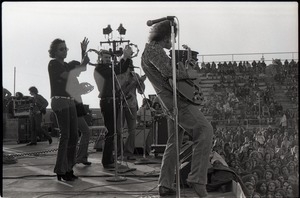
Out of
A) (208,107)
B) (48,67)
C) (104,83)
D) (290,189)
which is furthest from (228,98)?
(48,67)

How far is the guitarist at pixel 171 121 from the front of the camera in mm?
3148

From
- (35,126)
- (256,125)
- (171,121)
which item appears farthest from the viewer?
(256,125)

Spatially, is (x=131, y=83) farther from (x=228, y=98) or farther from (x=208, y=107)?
(x=228, y=98)

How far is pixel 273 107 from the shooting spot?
18.6m

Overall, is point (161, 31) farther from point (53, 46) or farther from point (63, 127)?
point (63, 127)

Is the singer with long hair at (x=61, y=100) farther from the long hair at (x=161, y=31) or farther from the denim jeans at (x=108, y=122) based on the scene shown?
the long hair at (x=161, y=31)

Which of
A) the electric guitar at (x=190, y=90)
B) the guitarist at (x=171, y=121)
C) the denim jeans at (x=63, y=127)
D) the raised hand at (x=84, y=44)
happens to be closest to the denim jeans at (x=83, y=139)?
the denim jeans at (x=63, y=127)

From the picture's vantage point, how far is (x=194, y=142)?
320 cm

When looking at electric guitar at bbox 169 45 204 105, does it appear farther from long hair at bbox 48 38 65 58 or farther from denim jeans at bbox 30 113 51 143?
denim jeans at bbox 30 113 51 143

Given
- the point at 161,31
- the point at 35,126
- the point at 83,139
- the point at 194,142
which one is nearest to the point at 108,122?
the point at 83,139

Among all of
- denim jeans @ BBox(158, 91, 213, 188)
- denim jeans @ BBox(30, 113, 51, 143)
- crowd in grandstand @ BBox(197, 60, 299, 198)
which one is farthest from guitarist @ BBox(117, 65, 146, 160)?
denim jeans @ BBox(30, 113, 51, 143)

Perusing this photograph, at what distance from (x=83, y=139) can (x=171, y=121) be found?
2286mm

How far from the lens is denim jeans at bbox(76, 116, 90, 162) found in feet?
17.6

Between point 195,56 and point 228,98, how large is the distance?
55.6 ft
